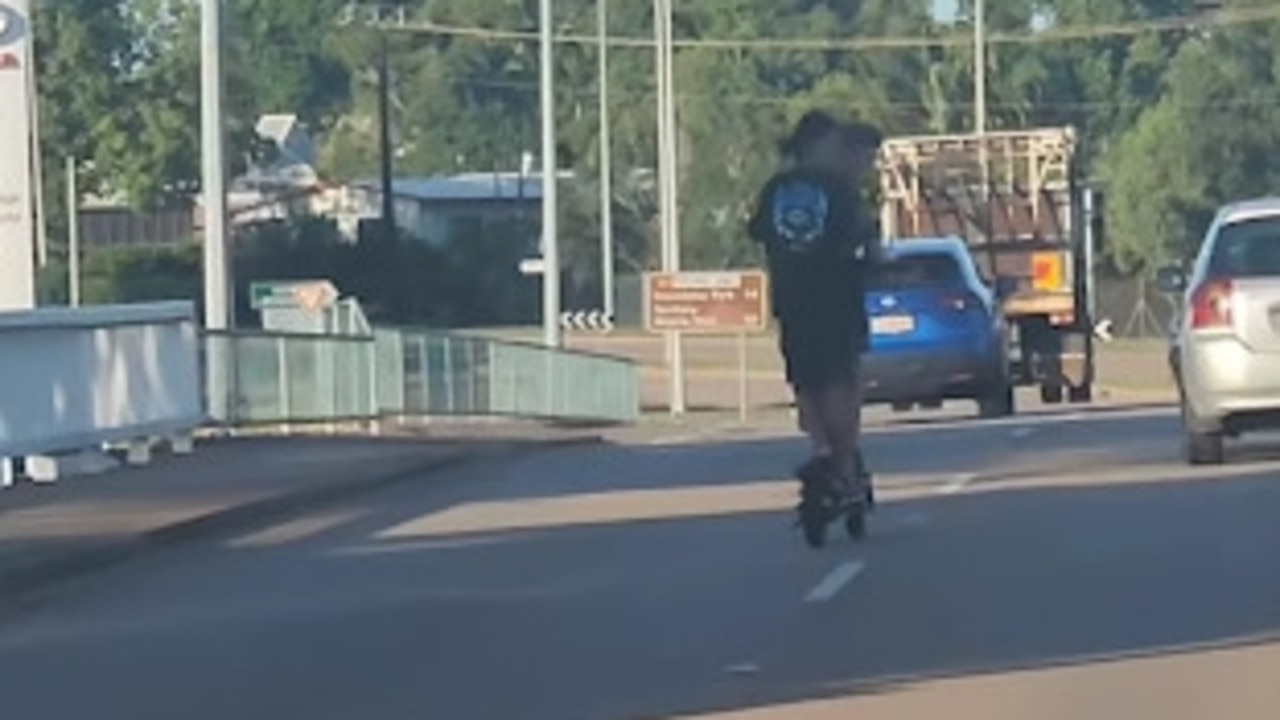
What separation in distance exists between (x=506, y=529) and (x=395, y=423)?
19307mm

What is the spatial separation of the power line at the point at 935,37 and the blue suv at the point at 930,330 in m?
66.1

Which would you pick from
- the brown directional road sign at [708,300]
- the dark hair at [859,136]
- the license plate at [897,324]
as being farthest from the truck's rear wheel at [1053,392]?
the dark hair at [859,136]

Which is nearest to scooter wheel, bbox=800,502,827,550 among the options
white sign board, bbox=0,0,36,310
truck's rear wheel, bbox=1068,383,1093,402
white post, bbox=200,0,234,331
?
white sign board, bbox=0,0,36,310

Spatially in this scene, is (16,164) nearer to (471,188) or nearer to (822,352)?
(822,352)

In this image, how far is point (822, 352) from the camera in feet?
63.4

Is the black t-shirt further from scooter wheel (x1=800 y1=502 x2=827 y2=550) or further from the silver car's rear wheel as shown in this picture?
the silver car's rear wheel

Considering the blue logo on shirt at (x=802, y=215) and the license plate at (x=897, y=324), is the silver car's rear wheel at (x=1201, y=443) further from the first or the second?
the license plate at (x=897, y=324)

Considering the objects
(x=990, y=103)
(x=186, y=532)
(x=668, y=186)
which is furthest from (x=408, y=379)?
(x=990, y=103)

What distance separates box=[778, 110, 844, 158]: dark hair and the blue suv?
54.6 ft

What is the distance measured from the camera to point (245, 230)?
84875 millimetres

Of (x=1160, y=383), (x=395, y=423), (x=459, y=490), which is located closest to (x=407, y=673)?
(x=459, y=490)

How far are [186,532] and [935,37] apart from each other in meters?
94.4

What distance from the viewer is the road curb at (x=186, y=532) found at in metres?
19.3

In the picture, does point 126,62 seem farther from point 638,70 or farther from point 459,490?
point 459,490
